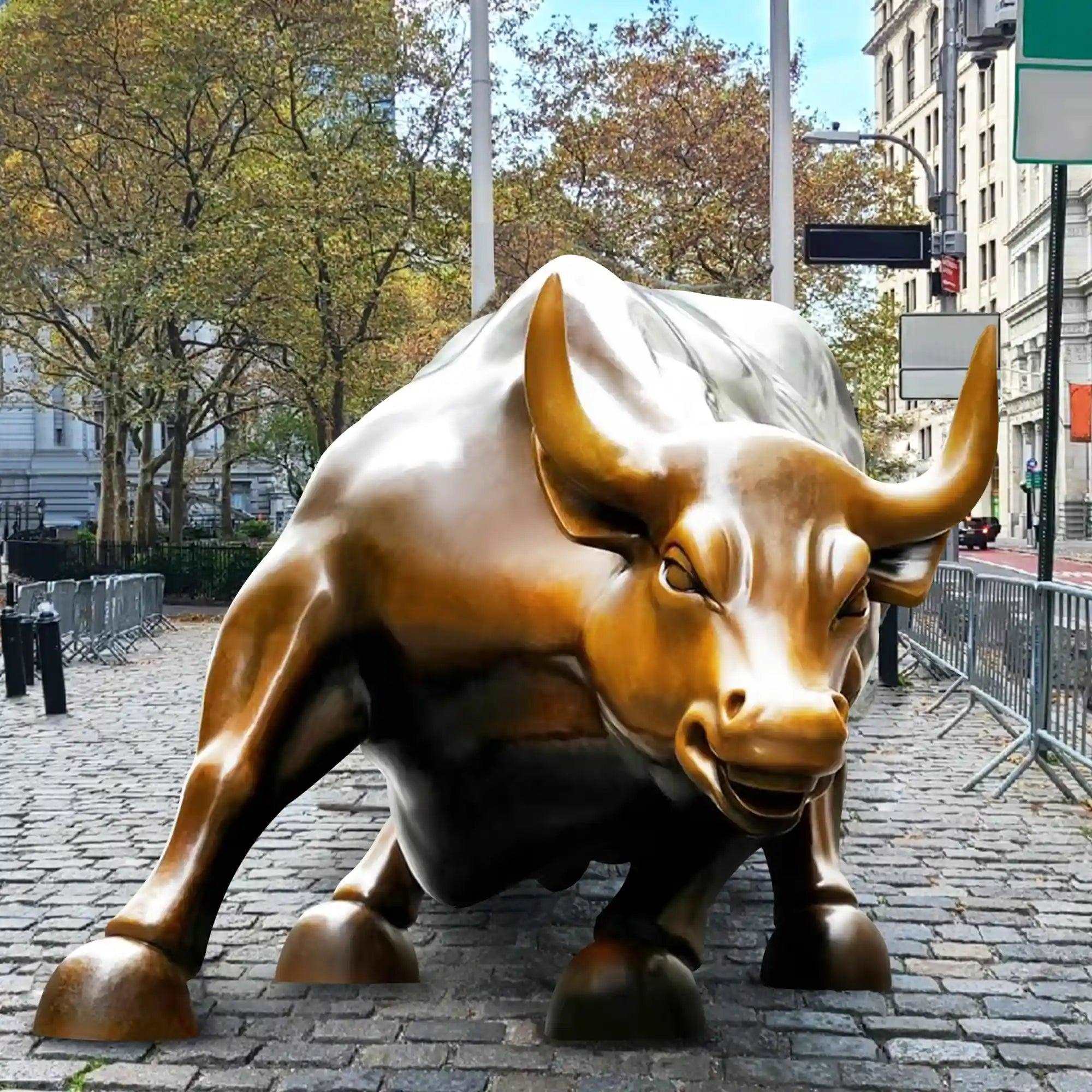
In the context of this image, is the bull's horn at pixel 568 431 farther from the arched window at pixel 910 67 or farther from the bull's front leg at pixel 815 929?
the arched window at pixel 910 67

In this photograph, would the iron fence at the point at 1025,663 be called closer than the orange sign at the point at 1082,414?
Yes

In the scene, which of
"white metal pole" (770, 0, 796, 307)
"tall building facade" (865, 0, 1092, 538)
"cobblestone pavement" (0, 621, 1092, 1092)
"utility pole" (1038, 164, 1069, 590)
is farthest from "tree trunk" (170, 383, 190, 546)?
"tall building facade" (865, 0, 1092, 538)

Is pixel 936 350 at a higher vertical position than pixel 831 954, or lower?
higher

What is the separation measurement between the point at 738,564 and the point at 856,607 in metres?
0.31

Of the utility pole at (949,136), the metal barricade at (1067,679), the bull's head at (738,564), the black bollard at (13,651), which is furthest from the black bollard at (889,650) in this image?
the bull's head at (738,564)

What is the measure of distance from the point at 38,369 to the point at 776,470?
3072 cm

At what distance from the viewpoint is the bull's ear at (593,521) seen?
3.05 meters

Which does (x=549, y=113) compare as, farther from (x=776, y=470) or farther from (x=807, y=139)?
(x=776, y=470)

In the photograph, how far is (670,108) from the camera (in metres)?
22.5

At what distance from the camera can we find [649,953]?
11.8 ft

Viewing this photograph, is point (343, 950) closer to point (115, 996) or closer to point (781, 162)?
point (115, 996)

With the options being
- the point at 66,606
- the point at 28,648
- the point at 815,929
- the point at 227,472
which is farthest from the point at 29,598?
the point at 227,472

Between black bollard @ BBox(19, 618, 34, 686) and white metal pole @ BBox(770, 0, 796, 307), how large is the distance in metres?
7.79

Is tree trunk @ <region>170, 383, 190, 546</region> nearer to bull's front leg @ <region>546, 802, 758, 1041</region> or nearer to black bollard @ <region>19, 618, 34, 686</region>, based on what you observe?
black bollard @ <region>19, 618, 34, 686</region>
